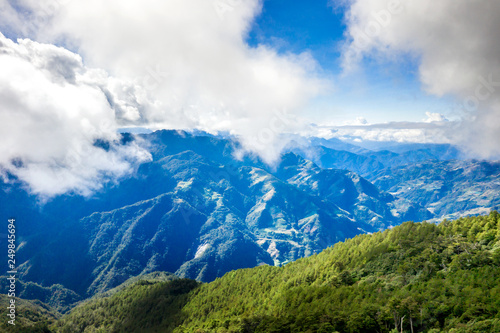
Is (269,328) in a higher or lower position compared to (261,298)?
lower

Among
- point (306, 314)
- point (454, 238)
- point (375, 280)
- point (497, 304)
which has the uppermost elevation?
point (454, 238)

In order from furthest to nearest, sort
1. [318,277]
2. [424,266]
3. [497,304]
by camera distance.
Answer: [318,277] → [424,266] → [497,304]

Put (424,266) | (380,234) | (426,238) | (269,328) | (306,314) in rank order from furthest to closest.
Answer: (380,234) → (426,238) → (424,266) → (306,314) → (269,328)

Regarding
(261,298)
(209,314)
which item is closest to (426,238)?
(261,298)

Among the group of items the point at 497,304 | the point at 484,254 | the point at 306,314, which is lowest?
the point at 306,314

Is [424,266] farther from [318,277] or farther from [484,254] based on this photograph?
[318,277]

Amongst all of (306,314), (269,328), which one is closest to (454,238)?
(306,314)

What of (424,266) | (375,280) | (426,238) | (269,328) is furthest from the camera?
(426,238)

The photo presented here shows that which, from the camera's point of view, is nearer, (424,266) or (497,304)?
(497,304)

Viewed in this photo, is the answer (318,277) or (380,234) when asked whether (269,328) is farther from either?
(380,234)
